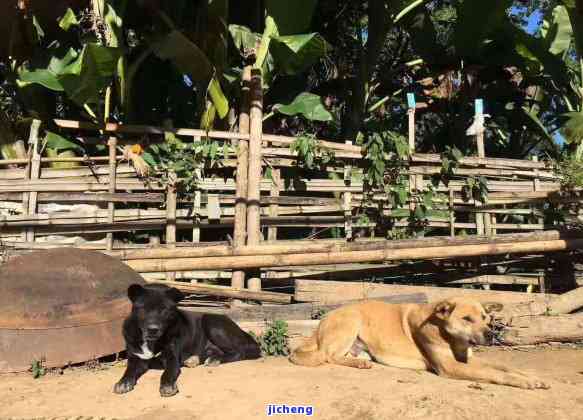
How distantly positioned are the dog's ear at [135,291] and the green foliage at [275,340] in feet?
5.37

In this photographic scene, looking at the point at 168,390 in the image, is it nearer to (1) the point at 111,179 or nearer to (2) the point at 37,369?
(2) the point at 37,369

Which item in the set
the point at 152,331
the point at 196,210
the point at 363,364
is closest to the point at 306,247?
the point at 196,210

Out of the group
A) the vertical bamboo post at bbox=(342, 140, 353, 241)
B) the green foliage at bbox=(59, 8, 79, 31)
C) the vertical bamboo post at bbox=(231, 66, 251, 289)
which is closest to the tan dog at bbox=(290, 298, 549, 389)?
the vertical bamboo post at bbox=(231, 66, 251, 289)

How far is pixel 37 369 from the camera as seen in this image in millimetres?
4605

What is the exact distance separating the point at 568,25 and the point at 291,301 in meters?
8.27

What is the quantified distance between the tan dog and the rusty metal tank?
1.73 meters

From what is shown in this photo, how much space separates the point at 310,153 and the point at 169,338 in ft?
11.1

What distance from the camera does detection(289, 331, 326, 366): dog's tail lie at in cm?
491

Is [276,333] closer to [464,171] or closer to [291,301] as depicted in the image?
[291,301]

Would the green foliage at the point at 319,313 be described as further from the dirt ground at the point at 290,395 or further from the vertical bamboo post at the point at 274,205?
the vertical bamboo post at the point at 274,205

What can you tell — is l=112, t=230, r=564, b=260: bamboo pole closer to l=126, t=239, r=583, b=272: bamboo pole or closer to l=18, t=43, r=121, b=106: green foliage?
l=126, t=239, r=583, b=272: bamboo pole

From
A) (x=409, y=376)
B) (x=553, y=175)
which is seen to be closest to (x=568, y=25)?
(x=553, y=175)

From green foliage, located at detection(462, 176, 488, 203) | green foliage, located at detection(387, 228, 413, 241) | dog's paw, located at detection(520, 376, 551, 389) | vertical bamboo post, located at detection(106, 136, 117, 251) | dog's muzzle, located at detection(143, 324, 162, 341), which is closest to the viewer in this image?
dog's paw, located at detection(520, 376, 551, 389)

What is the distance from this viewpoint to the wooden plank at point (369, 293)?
20.5 ft
